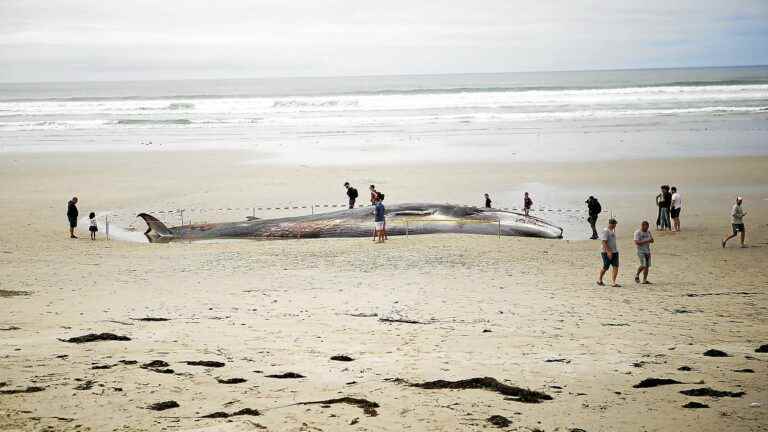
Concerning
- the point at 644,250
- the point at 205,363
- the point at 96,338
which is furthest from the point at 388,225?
the point at 205,363

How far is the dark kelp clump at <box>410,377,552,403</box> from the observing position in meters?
7.46

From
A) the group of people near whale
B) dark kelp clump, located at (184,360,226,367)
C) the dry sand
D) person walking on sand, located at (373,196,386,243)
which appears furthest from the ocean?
dark kelp clump, located at (184,360,226,367)

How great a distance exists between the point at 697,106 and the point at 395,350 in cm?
6167

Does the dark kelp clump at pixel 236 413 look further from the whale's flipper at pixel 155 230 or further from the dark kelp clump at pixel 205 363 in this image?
the whale's flipper at pixel 155 230

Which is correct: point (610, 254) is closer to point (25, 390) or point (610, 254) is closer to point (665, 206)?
point (665, 206)

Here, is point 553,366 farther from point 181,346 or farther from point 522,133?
A: point 522,133

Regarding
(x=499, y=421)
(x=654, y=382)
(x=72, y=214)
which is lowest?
(x=499, y=421)

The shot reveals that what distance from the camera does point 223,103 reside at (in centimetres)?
8825

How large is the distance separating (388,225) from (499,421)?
1291cm

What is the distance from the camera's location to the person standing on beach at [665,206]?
762 inches

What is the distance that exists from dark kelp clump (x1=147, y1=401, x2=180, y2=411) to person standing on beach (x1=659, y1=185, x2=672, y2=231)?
15233 mm

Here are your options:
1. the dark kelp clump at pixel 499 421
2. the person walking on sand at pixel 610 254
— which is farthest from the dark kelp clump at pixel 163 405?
the person walking on sand at pixel 610 254

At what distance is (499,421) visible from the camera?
6.86 metres

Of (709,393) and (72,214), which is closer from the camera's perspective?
(709,393)
